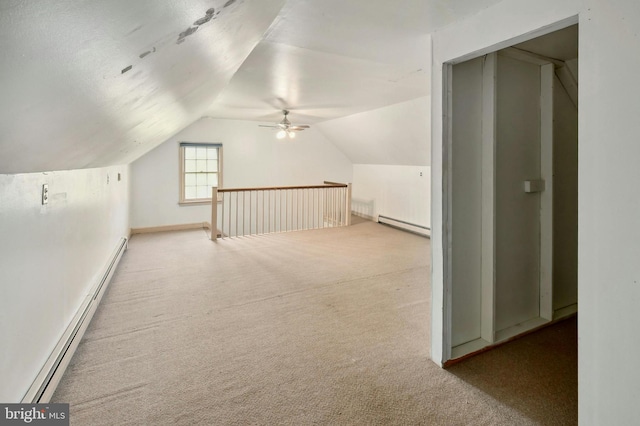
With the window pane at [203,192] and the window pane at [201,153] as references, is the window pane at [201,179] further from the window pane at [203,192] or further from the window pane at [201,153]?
the window pane at [201,153]

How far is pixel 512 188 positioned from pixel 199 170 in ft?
20.2

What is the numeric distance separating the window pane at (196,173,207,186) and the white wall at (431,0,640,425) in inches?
264

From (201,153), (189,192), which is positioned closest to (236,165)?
(201,153)

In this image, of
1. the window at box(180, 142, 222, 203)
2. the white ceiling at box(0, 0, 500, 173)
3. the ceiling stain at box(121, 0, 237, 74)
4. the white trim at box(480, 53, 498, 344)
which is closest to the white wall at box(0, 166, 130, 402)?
the white ceiling at box(0, 0, 500, 173)

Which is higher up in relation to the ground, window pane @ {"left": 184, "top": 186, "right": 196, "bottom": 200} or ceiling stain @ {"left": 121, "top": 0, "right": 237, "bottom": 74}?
ceiling stain @ {"left": 121, "top": 0, "right": 237, "bottom": 74}

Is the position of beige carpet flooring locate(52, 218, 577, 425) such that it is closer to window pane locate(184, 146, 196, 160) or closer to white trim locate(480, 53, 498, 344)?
white trim locate(480, 53, 498, 344)

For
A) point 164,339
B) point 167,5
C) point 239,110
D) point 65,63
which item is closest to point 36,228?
point 164,339

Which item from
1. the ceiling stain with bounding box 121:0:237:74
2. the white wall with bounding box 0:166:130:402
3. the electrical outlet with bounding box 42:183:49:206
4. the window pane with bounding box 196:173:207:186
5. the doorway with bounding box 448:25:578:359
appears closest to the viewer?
the ceiling stain with bounding box 121:0:237:74

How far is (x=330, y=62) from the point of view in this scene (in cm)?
310

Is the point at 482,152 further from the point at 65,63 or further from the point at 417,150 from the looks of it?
the point at 417,150

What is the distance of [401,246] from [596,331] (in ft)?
13.9

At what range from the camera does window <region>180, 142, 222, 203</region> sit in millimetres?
6812

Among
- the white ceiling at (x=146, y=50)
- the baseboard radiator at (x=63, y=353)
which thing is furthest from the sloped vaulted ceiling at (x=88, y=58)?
the baseboard radiator at (x=63, y=353)

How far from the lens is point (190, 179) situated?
6.97 metres
